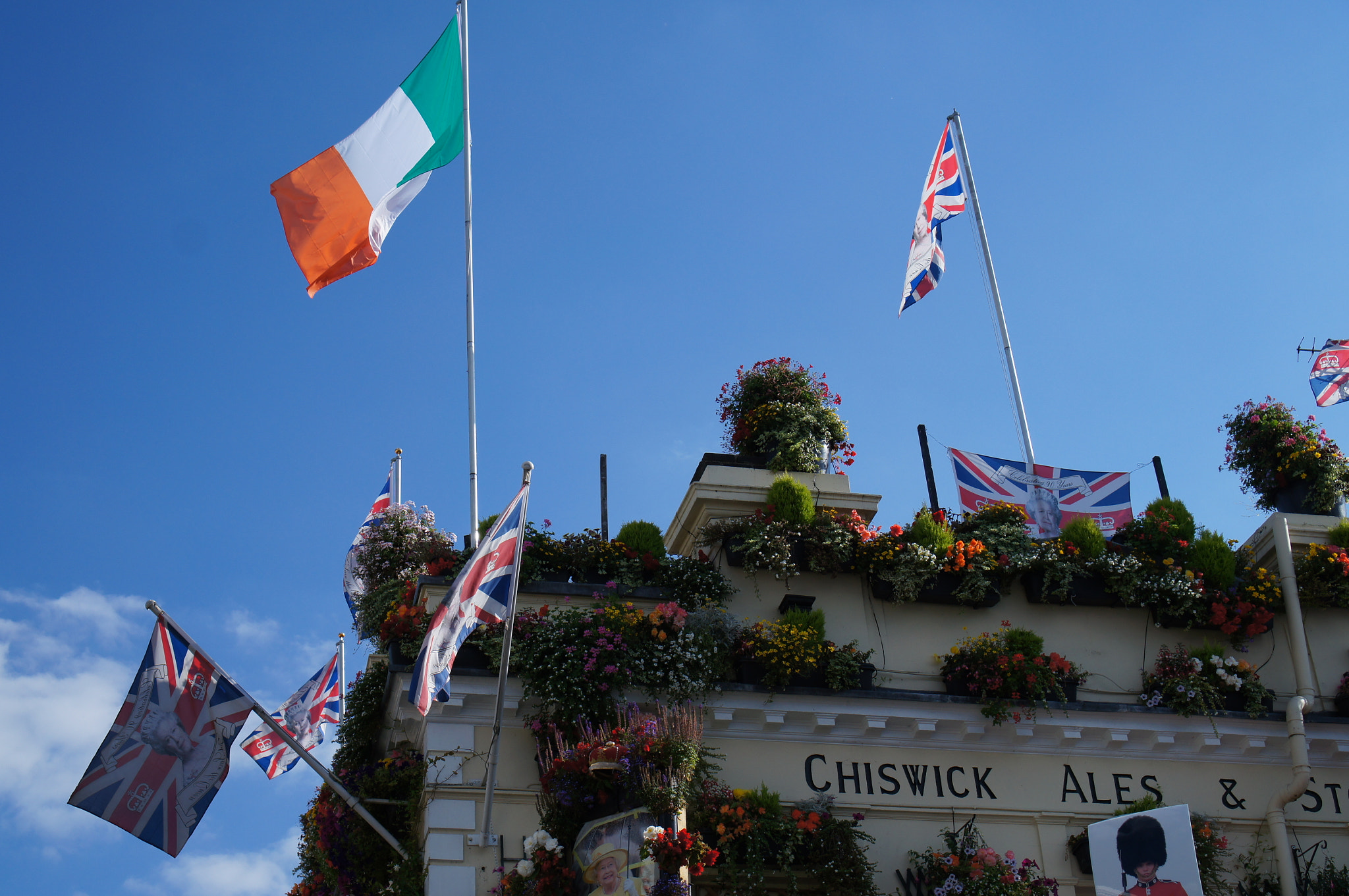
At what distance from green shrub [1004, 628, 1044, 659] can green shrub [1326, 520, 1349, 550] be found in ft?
16.6

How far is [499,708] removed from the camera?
12.7 m

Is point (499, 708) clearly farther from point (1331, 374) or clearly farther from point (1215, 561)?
point (1331, 374)

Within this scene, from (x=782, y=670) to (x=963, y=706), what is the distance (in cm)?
236

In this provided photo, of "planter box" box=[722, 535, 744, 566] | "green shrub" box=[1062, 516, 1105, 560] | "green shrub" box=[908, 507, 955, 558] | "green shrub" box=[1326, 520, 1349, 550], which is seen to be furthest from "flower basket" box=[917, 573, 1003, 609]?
"green shrub" box=[1326, 520, 1349, 550]

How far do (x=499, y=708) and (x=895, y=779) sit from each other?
510cm

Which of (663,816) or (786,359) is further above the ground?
(786,359)

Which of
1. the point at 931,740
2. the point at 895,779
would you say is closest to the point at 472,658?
the point at 895,779

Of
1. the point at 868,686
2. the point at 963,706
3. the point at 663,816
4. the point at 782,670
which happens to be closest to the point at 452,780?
the point at 663,816

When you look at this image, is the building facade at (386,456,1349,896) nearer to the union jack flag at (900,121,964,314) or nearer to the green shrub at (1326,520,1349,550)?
the green shrub at (1326,520,1349,550)

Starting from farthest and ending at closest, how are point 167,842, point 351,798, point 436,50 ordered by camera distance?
point 436,50, point 351,798, point 167,842

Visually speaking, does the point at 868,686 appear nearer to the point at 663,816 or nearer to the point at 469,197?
the point at 663,816

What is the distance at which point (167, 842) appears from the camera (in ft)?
40.2

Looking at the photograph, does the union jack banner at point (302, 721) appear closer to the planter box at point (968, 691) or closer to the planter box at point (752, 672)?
the planter box at point (752, 672)

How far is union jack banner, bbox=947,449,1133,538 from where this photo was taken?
17.8 m
